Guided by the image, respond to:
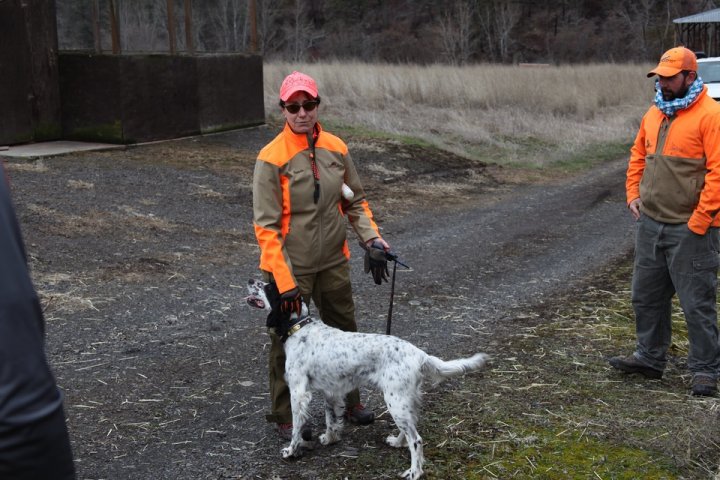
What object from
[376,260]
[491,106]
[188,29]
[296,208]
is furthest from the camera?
[491,106]

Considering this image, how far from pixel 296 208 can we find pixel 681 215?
2539 mm

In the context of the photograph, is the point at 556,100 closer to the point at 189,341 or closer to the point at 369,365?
the point at 189,341

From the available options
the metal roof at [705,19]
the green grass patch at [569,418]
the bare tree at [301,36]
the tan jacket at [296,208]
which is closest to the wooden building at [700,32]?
the metal roof at [705,19]

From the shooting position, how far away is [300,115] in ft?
14.7

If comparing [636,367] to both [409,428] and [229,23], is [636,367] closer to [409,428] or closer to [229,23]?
[409,428]

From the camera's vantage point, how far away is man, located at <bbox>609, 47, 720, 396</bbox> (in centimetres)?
523

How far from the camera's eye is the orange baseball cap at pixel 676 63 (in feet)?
17.2

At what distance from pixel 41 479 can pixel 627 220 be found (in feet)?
37.4

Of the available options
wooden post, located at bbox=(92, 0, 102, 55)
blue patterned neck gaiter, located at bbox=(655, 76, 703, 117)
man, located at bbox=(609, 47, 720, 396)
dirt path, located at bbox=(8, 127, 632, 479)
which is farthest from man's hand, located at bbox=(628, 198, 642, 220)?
wooden post, located at bbox=(92, 0, 102, 55)

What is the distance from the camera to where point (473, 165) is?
16.8 m

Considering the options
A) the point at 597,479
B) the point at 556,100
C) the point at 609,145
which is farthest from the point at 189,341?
the point at 556,100

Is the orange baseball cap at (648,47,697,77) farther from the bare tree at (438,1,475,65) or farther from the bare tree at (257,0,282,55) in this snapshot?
the bare tree at (257,0,282,55)

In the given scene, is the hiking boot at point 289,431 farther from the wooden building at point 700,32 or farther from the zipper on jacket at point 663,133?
the wooden building at point 700,32

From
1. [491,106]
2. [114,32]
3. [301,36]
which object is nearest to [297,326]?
[114,32]
